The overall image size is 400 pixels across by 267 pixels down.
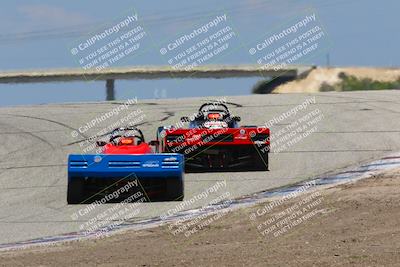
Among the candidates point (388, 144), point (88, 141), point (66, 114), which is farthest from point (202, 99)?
point (388, 144)

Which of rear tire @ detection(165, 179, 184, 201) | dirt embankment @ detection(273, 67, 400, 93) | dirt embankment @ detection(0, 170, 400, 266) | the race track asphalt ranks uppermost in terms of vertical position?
dirt embankment @ detection(0, 170, 400, 266)

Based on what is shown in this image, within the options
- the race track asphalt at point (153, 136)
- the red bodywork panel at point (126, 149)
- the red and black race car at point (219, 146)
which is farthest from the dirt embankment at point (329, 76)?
the red bodywork panel at point (126, 149)

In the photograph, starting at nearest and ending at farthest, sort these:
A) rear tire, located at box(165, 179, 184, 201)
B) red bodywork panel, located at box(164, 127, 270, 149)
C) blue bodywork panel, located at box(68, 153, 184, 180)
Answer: blue bodywork panel, located at box(68, 153, 184, 180)
rear tire, located at box(165, 179, 184, 201)
red bodywork panel, located at box(164, 127, 270, 149)

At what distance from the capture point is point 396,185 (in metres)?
14.3

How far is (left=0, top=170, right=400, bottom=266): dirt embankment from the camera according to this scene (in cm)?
991

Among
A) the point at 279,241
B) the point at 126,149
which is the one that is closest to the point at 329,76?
the point at 126,149

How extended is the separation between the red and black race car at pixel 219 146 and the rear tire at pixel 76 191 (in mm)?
3177

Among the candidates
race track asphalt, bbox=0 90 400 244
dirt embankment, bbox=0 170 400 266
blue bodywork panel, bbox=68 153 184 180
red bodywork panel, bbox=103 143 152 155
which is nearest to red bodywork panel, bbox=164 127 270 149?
race track asphalt, bbox=0 90 400 244

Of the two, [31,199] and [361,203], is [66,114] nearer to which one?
[31,199]

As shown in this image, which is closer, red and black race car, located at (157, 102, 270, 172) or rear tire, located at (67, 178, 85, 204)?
rear tire, located at (67, 178, 85, 204)

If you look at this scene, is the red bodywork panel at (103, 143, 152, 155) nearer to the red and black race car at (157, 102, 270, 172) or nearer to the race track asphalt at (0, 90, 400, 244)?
the race track asphalt at (0, 90, 400, 244)

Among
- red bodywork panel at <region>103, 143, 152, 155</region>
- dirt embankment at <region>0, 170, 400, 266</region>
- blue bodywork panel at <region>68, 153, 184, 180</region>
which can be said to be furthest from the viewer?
red bodywork panel at <region>103, 143, 152, 155</region>

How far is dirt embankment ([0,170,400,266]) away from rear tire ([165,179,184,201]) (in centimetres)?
206

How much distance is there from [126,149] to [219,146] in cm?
245
